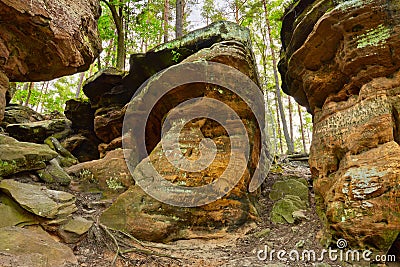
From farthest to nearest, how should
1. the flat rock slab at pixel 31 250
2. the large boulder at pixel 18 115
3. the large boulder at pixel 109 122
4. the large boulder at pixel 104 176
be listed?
the large boulder at pixel 18 115, the large boulder at pixel 109 122, the large boulder at pixel 104 176, the flat rock slab at pixel 31 250

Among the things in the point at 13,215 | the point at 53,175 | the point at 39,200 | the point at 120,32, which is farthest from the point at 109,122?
the point at 13,215

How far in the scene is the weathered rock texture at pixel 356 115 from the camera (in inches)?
195

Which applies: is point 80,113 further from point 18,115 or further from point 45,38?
point 45,38

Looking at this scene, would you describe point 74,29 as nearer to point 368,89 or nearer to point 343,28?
point 343,28

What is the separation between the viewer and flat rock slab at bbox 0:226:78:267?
3.76m

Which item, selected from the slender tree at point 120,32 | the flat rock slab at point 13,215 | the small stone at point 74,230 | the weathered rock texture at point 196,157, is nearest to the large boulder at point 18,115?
the slender tree at point 120,32

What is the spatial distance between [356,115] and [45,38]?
8.22 m

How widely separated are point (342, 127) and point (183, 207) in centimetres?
477

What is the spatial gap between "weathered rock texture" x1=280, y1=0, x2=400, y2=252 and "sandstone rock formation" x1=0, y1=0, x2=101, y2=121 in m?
Result: 6.83

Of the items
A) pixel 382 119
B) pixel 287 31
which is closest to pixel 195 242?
pixel 382 119

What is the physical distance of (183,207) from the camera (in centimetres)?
645
